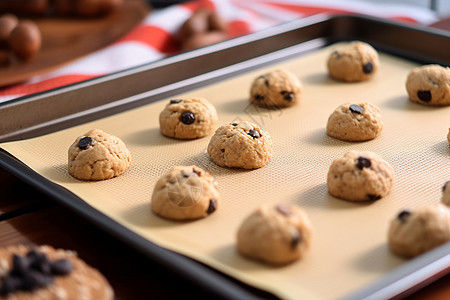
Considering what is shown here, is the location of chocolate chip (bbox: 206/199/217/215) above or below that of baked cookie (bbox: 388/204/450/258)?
below

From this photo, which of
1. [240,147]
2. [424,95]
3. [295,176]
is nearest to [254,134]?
[240,147]

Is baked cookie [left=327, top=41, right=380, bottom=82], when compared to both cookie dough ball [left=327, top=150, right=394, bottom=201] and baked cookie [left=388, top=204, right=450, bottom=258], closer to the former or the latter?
cookie dough ball [left=327, top=150, right=394, bottom=201]

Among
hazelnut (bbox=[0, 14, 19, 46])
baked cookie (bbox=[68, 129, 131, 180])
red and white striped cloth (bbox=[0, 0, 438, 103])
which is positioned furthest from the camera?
hazelnut (bbox=[0, 14, 19, 46])

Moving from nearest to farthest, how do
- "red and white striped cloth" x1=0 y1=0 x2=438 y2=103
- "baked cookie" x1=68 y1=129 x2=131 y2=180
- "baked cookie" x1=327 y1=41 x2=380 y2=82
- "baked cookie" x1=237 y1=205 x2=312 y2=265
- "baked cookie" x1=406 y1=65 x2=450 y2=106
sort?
1. "baked cookie" x1=237 y1=205 x2=312 y2=265
2. "baked cookie" x1=68 y1=129 x2=131 y2=180
3. "baked cookie" x1=406 y1=65 x2=450 y2=106
4. "baked cookie" x1=327 y1=41 x2=380 y2=82
5. "red and white striped cloth" x1=0 y1=0 x2=438 y2=103

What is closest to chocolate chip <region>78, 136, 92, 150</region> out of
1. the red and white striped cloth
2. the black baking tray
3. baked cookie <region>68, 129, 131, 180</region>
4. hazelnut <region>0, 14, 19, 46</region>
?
baked cookie <region>68, 129, 131, 180</region>

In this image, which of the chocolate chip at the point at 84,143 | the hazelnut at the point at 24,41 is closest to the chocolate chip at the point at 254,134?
the chocolate chip at the point at 84,143

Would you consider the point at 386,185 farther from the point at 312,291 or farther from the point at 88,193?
the point at 88,193

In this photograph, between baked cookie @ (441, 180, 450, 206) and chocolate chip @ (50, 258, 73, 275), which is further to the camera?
baked cookie @ (441, 180, 450, 206)
